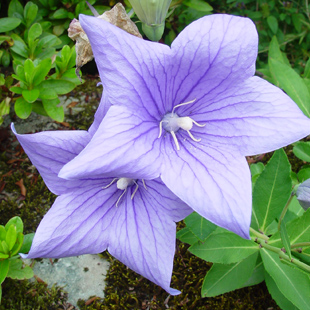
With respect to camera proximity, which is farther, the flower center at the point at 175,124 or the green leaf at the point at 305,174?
the green leaf at the point at 305,174

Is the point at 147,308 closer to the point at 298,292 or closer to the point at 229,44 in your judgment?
the point at 298,292

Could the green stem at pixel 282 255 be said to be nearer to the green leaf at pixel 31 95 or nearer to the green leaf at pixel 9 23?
the green leaf at pixel 31 95

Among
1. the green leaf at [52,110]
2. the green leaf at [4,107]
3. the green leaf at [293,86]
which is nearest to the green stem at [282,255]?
the green leaf at [293,86]

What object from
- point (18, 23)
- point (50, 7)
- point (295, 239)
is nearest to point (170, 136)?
point (295, 239)

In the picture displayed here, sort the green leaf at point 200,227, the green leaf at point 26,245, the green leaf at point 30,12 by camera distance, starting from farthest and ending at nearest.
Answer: the green leaf at point 30,12, the green leaf at point 26,245, the green leaf at point 200,227

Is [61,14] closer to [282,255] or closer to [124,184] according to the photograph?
[124,184]

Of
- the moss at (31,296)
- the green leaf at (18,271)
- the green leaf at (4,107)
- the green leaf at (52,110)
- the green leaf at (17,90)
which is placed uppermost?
the green leaf at (17,90)
